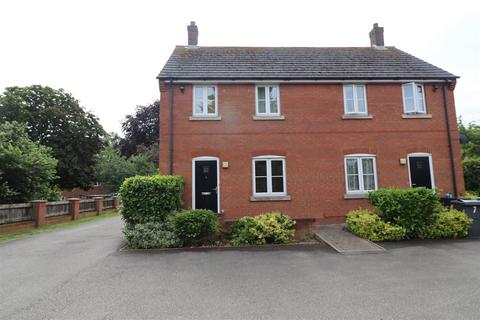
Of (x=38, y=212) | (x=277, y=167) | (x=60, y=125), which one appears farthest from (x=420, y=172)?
(x=60, y=125)

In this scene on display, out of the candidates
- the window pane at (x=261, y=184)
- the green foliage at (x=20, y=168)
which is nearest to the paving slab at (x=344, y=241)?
the window pane at (x=261, y=184)

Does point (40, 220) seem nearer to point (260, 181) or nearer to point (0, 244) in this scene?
point (0, 244)

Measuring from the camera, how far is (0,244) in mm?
10773

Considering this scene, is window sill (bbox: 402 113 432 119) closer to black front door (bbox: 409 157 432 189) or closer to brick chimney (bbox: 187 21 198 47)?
black front door (bbox: 409 157 432 189)

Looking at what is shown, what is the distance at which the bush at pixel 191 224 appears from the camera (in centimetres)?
909

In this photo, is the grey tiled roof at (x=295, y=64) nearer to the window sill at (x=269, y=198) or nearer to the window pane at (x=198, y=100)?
the window pane at (x=198, y=100)

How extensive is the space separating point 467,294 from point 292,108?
8755 millimetres

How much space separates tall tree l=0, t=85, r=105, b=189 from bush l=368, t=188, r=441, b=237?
30.5 metres

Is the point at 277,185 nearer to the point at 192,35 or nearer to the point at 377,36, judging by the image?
the point at 192,35

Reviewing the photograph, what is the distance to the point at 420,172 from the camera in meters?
12.4

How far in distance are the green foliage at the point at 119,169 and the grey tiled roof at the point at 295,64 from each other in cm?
1543

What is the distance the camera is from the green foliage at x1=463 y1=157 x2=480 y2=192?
1448 cm

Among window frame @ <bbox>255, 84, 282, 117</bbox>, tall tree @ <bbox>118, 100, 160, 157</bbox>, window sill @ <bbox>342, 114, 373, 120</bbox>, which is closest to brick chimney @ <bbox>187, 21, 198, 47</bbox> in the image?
window frame @ <bbox>255, 84, 282, 117</bbox>

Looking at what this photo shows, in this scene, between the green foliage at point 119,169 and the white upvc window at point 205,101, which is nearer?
the white upvc window at point 205,101
